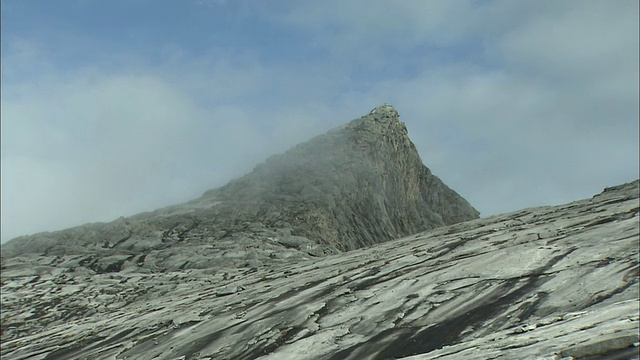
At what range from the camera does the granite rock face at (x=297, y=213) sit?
5050cm

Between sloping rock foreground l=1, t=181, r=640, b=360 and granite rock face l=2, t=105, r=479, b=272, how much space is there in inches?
693

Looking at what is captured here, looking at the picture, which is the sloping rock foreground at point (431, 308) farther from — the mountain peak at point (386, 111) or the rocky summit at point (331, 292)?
the mountain peak at point (386, 111)

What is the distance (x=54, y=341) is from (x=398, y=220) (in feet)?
183

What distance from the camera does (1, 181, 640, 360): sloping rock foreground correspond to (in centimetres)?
1198

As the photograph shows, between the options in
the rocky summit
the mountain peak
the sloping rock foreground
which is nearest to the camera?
the sloping rock foreground

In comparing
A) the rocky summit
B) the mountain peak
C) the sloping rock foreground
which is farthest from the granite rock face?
the sloping rock foreground

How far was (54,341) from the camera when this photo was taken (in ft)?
80.1

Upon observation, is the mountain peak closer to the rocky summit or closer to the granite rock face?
the granite rock face

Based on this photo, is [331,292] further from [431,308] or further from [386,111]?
[386,111]

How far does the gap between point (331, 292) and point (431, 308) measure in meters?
5.33

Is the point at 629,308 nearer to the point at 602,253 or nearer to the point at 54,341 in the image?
the point at 602,253

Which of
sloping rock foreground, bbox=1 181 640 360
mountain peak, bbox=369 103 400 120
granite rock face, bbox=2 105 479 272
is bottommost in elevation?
sloping rock foreground, bbox=1 181 640 360

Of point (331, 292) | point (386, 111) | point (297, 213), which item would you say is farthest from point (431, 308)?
point (386, 111)

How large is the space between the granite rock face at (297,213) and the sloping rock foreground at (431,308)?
17.6 metres
